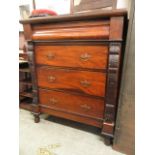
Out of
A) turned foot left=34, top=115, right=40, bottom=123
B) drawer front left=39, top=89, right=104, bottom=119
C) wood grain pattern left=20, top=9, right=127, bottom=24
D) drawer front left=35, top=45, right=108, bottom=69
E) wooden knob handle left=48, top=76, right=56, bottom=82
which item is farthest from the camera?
turned foot left=34, top=115, right=40, bottom=123

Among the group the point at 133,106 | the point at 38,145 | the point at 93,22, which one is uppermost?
the point at 93,22

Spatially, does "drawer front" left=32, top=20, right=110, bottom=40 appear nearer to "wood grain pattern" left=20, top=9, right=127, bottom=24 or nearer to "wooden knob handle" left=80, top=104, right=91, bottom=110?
"wood grain pattern" left=20, top=9, right=127, bottom=24

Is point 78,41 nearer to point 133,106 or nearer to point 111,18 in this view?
point 111,18

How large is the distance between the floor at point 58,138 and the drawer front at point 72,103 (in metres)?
0.25

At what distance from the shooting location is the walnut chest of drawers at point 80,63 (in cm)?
99

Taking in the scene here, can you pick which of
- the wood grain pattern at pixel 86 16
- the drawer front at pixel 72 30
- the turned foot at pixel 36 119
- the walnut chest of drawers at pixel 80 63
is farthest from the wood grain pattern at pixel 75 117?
the wood grain pattern at pixel 86 16

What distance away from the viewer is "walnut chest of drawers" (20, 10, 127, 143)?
0.99 metres

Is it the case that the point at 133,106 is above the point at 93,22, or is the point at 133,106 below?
below

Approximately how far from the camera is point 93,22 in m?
1.02

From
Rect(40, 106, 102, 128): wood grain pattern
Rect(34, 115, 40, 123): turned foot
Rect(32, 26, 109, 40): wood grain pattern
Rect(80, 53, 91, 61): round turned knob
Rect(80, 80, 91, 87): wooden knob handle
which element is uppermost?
Rect(32, 26, 109, 40): wood grain pattern

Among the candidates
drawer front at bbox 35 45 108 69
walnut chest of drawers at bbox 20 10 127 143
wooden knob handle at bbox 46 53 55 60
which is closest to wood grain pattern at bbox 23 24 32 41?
walnut chest of drawers at bbox 20 10 127 143
